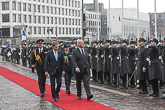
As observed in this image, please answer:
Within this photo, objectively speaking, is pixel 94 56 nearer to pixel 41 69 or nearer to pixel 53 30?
pixel 41 69

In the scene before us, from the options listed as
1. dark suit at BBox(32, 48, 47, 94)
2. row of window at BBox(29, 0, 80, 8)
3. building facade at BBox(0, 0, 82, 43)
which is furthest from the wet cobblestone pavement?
row of window at BBox(29, 0, 80, 8)

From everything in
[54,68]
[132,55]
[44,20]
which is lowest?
[54,68]

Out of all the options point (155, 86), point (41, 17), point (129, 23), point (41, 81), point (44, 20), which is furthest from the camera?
point (44, 20)

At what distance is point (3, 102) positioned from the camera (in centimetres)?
1138

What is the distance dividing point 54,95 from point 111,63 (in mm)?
4814

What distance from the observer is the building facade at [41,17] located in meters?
82.6

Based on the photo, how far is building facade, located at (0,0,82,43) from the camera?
3250 inches

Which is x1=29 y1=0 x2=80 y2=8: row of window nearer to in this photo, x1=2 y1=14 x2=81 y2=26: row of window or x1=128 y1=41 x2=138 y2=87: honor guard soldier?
x1=2 y1=14 x2=81 y2=26: row of window

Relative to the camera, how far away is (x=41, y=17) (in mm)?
91562

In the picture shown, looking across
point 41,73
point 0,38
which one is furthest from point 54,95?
point 0,38

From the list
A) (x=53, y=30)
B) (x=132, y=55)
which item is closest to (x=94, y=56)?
(x=132, y=55)

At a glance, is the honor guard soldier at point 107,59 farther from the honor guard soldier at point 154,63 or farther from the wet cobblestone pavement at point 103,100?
the honor guard soldier at point 154,63

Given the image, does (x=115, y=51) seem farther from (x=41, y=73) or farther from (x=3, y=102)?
(x=3, y=102)

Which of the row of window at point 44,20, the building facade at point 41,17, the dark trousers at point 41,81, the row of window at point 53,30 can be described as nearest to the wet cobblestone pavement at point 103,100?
the dark trousers at point 41,81
